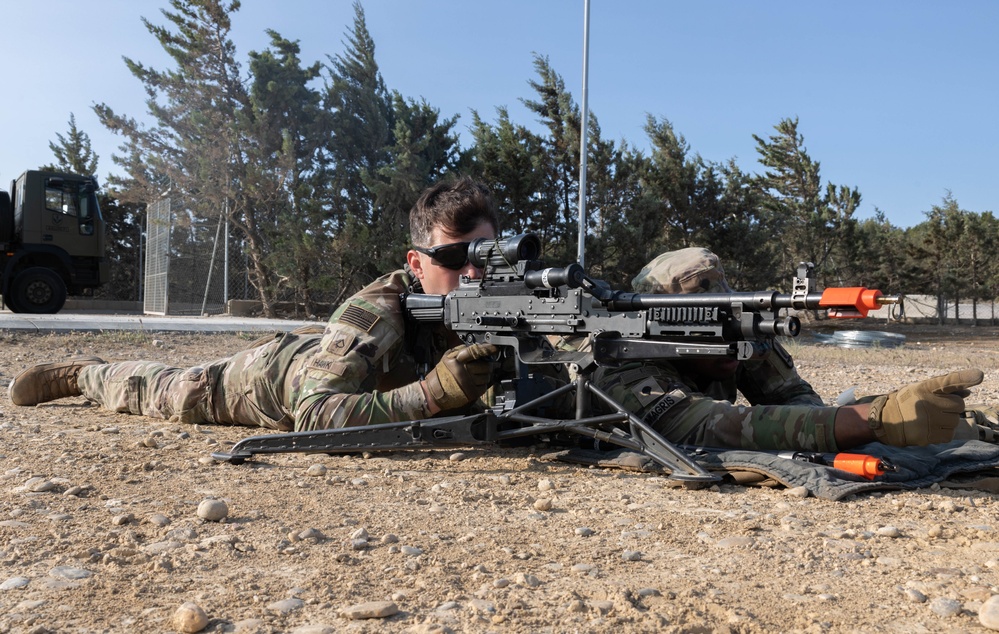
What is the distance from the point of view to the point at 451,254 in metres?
3.83

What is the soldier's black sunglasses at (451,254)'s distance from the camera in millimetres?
3807

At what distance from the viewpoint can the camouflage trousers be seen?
412 centimetres

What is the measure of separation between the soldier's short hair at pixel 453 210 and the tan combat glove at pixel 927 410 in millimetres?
1977

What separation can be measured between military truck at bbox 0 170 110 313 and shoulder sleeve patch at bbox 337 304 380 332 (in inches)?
532

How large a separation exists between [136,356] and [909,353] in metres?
10.2

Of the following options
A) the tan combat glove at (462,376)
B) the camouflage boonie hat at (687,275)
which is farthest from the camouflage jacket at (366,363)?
the camouflage boonie hat at (687,275)

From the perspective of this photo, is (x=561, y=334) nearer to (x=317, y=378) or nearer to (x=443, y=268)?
(x=443, y=268)

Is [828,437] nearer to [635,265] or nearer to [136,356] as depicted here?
[136,356]

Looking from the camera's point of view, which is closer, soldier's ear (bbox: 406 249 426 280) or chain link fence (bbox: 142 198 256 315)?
soldier's ear (bbox: 406 249 426 280)

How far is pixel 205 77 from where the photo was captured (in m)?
20.1

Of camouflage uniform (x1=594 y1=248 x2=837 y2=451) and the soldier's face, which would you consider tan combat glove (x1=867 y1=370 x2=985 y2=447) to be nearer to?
camouflage uniform (x1=594 y1=248 x2=837 y2=451)

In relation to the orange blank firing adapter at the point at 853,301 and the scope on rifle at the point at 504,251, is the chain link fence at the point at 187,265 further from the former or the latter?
the orange blank firing adapter at the point at 853,301

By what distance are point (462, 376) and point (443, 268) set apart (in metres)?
0.81

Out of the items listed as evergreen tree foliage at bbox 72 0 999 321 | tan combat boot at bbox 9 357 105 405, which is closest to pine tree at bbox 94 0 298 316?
evergreen tree foliage at bbox 72 0 999 321
